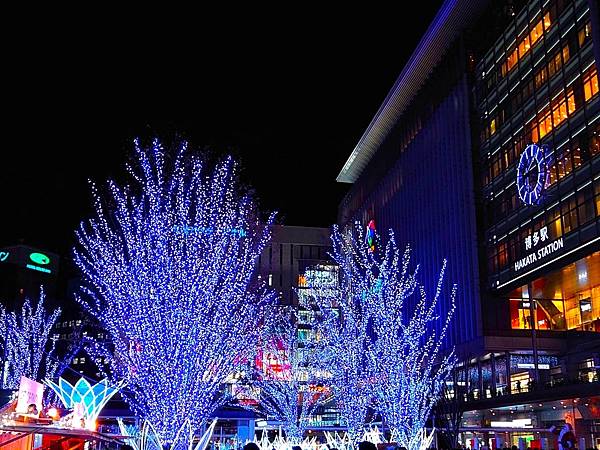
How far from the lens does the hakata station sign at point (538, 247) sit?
102 ft

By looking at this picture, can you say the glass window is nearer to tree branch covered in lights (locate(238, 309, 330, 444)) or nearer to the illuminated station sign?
tree branch covered in lights (locate(238, 309, 330, 444))

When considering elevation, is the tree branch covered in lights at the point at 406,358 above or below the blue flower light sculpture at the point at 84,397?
above

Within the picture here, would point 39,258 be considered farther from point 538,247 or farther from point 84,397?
point 84,397

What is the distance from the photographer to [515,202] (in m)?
35.6

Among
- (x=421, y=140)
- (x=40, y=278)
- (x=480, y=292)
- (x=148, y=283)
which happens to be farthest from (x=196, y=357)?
(x=40, y=278)

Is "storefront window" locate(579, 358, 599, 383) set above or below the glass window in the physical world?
below

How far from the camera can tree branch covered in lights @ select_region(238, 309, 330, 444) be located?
4406cm

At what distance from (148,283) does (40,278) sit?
3952 inches

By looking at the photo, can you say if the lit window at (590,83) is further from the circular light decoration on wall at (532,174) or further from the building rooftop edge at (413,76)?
the building rooftop edge at (413,76)

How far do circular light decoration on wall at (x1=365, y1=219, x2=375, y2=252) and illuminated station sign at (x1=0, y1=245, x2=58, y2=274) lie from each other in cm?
6882

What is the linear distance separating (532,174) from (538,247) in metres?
3.71

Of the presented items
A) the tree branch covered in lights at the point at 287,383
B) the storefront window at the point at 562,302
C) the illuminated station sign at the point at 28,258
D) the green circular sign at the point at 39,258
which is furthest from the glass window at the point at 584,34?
the green circular sign at the point at 39,258

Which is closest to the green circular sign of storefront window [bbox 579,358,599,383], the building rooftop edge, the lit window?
the building rooftop edge

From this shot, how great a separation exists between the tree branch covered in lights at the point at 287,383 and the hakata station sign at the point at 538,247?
1734cm
